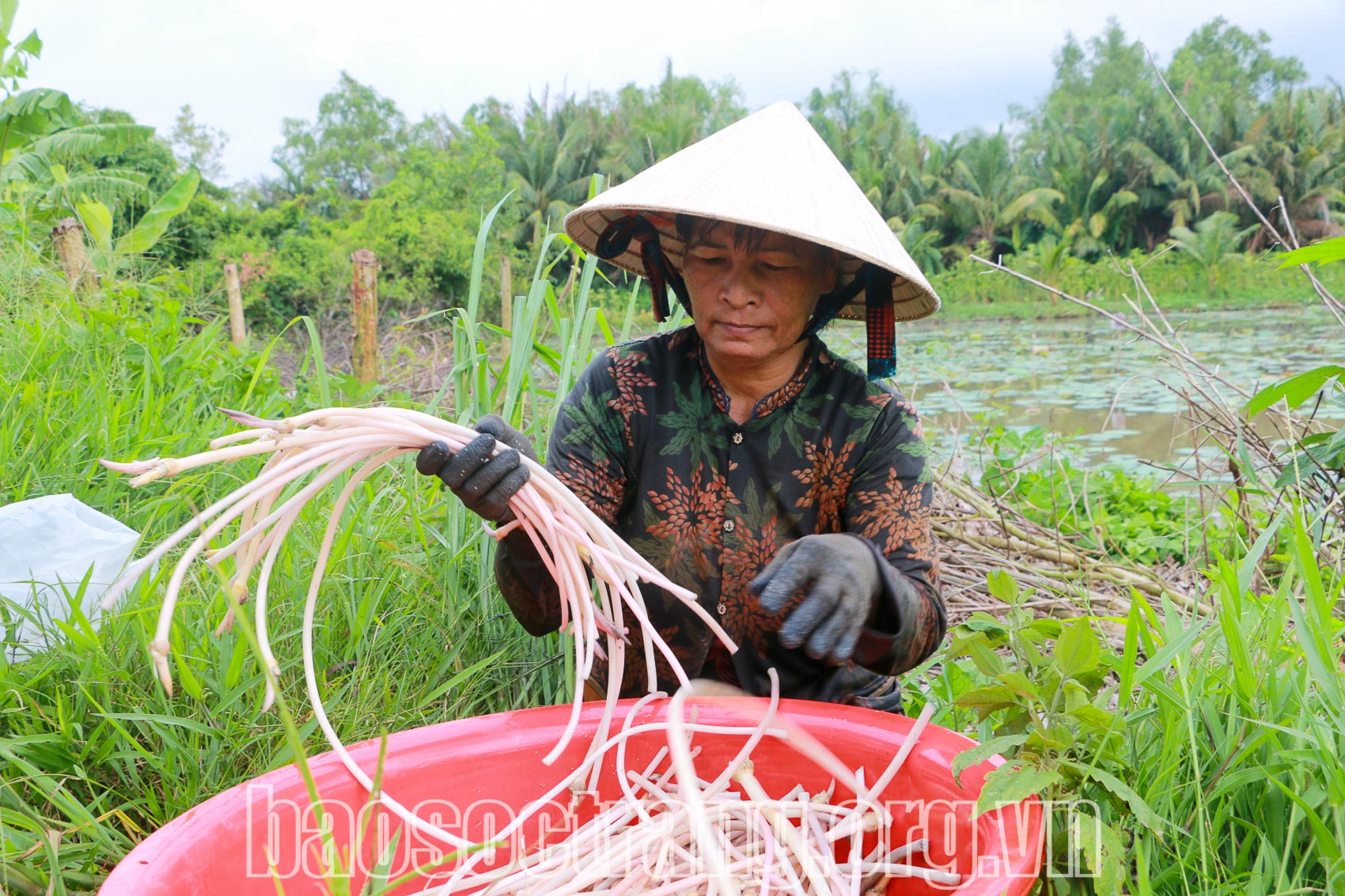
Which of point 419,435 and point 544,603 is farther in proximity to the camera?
point 544,603

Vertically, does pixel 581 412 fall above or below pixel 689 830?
above

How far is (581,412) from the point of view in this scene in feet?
5.02

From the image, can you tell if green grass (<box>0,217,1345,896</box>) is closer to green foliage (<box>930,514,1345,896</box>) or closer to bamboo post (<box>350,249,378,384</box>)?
green foliage (<box>930,514,1345,896</box>)

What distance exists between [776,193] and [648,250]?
405 millimetres

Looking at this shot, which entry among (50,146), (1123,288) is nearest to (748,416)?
(50,146)

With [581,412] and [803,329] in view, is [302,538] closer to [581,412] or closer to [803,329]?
[581,412]

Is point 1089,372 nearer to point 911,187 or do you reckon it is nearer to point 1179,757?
point 1179,757

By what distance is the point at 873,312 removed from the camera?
149 centimetres

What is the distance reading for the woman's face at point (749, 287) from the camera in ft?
4.42

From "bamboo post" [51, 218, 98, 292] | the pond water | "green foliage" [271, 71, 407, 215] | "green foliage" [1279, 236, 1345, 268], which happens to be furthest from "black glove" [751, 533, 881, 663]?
"green foliage" [271, 71, 407, 215]

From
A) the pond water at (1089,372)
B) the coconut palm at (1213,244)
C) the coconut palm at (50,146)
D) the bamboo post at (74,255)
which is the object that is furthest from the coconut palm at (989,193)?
the bamboo post at (74,255)

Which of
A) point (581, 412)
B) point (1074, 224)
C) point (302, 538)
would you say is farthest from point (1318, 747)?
point (1074, 224)

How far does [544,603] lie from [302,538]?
0.57m

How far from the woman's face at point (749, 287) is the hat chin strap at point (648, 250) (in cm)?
16
